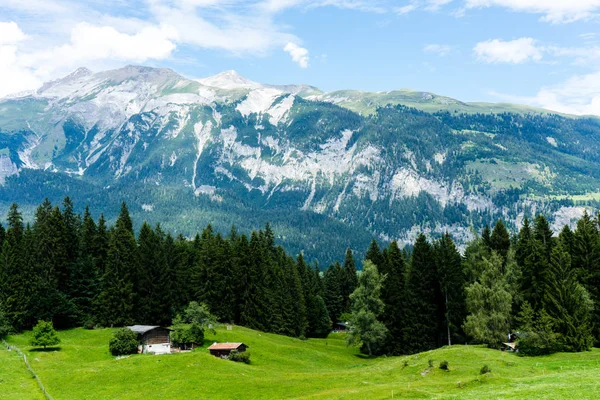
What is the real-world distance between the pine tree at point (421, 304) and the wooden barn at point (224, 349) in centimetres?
3527

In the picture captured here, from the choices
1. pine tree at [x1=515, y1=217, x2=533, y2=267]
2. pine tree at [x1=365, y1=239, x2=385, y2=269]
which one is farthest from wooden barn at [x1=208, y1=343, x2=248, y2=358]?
pine tree at [x1=515, y1=217, x2=533, y2=267]

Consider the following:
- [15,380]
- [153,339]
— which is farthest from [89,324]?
[15,380]

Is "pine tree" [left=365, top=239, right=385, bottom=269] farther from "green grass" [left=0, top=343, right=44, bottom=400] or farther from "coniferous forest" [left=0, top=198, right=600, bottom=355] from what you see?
"green grass" [left=0, top=343, right=44, bottom=400]

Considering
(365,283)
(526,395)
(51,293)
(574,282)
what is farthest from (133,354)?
(574,282)

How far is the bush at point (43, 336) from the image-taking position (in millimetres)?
85125

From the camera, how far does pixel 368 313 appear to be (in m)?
104

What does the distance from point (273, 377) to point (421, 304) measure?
138 ft

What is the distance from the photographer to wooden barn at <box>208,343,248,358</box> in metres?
87.9

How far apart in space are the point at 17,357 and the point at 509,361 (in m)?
72.3

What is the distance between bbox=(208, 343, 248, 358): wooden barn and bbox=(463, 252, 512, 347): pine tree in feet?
130

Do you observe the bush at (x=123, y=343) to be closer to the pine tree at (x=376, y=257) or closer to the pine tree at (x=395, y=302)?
the pine tree at (x=395, y=302)

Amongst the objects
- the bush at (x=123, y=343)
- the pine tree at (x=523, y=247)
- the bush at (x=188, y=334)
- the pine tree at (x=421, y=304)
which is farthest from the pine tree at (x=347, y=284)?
the bush at (x=123, y=343)

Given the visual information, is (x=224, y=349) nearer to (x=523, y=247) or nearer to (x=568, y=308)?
(x=568, y=308)

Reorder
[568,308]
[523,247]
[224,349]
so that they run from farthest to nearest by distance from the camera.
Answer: [523,247]
[224,349]
[568,308]
